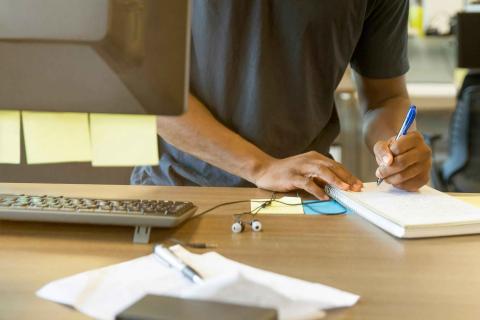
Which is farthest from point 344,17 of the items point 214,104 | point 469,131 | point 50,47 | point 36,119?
point 469,131

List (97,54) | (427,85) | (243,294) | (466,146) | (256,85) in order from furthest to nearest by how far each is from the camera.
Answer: (427,85), (466,146), (256,85), (97,54), (243,294)

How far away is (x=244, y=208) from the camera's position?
1.17 metres

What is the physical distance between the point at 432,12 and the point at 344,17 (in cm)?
253

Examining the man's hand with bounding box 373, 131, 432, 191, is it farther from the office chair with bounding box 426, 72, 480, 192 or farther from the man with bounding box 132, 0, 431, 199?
the office chair with bounding box 426, 72, 480, 192

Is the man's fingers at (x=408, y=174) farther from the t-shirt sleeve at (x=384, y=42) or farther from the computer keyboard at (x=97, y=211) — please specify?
the t-shirt sleeve at (x=384, y=42)

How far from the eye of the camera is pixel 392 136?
160 centimetres

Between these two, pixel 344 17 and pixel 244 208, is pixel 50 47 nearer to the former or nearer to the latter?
pixel 244 208

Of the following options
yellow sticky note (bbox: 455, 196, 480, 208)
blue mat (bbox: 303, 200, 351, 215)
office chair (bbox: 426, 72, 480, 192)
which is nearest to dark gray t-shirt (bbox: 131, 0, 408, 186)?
blue mat (bbox: 303, 200, 351, 215)

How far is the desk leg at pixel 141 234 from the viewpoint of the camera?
969 mm

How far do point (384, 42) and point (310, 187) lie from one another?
0.58m

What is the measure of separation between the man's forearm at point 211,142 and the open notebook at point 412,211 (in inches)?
7.1

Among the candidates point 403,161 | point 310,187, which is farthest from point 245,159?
point 403,161

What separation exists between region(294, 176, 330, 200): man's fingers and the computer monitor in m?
0.41

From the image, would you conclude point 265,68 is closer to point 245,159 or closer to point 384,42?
point 245,159
